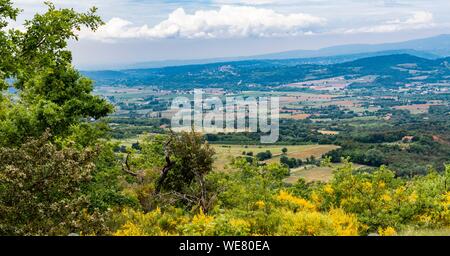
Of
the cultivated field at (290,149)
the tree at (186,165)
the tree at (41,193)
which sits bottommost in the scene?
the cultivated field at (290,149)

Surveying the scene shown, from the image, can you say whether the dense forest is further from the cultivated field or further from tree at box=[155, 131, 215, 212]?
the cultivated field

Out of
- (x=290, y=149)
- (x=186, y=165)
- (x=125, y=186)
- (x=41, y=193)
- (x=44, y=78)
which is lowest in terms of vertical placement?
(x=290, y=149)

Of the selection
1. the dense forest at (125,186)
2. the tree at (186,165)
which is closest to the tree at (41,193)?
the dense forest at (125,186)

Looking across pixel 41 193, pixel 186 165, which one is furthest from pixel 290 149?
pixel 41 193

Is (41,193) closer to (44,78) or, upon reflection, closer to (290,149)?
(44,78)

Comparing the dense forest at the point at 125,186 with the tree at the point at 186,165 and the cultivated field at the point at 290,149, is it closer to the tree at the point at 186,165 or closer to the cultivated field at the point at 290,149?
the tree at the point at 186,165

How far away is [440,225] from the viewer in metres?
12.2

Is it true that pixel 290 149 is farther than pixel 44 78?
Yes

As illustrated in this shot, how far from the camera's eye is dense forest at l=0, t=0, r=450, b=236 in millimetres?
9328

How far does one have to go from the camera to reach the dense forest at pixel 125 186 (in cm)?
933

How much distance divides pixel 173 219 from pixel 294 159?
57196mm

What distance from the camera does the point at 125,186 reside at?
1945cm

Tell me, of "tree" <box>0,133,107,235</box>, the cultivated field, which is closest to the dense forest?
"tree" <box>0,133,107,235</box>
